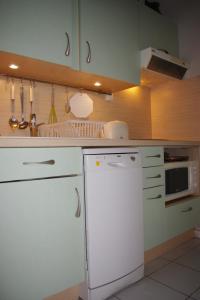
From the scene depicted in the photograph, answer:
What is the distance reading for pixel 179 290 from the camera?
1.24 m

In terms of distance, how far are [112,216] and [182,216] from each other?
867mm

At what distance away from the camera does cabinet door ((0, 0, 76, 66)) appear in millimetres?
1171

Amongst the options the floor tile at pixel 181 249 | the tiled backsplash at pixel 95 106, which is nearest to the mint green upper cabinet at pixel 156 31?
the tiled backsplash at pixel 95 106

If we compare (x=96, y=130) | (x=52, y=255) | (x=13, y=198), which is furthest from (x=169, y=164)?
(x=13, y=198)

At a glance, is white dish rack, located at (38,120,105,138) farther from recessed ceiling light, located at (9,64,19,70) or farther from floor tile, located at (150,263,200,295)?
floor tile, located at (150,263,200,295)

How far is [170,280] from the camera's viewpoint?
135 centimetres

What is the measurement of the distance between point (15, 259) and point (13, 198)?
266 millimetres

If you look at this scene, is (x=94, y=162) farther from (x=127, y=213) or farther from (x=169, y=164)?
(x=169, y=164)

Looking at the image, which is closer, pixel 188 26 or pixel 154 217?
pixel 154 217

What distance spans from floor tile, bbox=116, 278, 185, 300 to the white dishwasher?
0.05 metres

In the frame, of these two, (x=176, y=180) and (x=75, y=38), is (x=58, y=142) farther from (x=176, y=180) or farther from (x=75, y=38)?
(x=176, y=180)

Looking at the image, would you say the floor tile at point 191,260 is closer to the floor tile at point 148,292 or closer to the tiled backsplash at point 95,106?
the floor tile at point 148,292

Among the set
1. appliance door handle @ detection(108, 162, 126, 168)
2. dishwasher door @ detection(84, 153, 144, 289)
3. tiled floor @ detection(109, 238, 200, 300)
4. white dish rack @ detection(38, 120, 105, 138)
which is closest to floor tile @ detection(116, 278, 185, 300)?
tiled floor @ detection(109, 238, 200, 300)

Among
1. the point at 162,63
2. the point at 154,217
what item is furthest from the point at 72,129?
the point at 162,63
